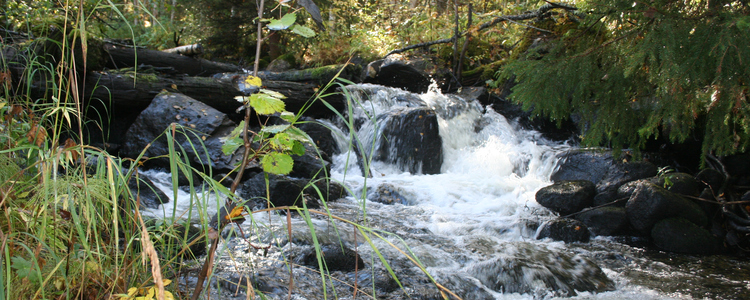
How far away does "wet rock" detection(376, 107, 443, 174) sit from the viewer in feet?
27.8

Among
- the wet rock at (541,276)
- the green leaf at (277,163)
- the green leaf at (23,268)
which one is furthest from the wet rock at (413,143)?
the green leaf at (23,268)

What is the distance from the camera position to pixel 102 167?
5.33ft

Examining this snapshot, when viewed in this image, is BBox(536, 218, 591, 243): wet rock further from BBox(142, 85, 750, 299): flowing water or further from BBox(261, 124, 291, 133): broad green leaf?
BBox(261, 124, 291, 133): broad green leaf

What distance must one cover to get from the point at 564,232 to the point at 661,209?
1.20m

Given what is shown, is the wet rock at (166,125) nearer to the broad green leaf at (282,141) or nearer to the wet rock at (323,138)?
the wet rock at (323,138)

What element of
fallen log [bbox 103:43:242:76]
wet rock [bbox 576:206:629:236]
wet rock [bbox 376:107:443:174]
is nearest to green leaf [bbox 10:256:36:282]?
wet rock [bbox 576:206:629:236]

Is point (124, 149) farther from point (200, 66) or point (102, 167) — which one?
point (102, 167)

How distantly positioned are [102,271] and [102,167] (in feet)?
1.23

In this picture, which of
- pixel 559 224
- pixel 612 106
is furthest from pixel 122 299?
pixel 559 224

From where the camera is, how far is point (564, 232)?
4.95 meters

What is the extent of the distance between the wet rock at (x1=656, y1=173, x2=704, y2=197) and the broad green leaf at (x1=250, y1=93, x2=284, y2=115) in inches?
220

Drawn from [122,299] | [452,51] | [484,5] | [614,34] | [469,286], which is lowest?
[469,286]

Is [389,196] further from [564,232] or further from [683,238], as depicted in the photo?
[683,238]

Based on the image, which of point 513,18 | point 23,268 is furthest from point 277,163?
point 513,18
